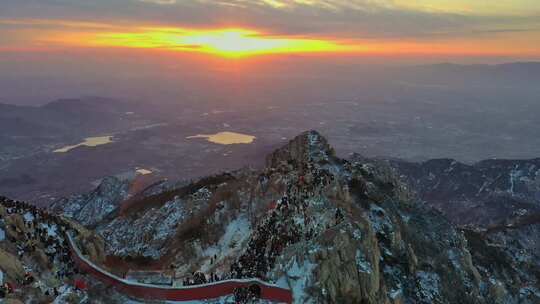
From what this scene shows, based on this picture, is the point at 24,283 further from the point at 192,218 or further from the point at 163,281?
the point at 192,218

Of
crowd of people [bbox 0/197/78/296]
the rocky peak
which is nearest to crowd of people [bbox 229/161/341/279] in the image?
the rocky peak

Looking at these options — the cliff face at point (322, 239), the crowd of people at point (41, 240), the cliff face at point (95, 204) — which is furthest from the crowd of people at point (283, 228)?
the cliff face at point (95, 204)

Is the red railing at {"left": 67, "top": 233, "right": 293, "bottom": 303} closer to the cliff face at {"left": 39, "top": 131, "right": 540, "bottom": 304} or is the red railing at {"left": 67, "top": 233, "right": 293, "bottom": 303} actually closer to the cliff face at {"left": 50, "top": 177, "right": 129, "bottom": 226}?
the cliff face at {"left": 39, "top": 131, "right": 540, "bottom": 304}

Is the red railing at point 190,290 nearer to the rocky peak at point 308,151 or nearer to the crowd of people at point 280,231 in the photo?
the crowd of people at point 280,231

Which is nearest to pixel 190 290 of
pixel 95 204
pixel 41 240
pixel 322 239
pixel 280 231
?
pixel 280 231

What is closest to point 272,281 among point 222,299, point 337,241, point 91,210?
point 222,299

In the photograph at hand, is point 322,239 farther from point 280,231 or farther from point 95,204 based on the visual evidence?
point 95,204
